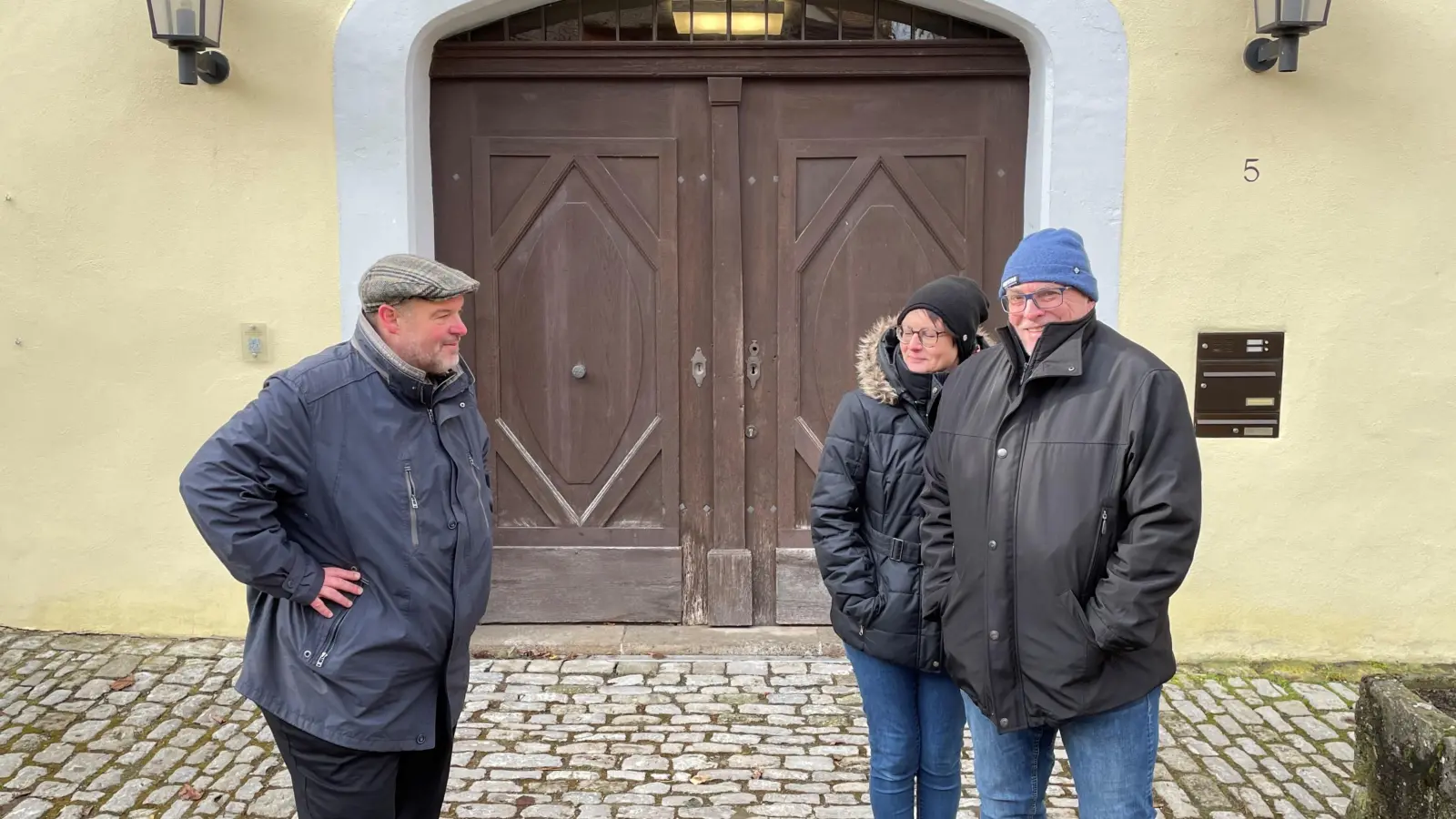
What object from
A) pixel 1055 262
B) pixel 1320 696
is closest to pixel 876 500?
pixel 1055 262

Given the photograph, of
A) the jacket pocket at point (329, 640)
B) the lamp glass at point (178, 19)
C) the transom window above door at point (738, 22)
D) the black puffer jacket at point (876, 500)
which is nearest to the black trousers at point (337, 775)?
the jacket pocket at point (329, 640)

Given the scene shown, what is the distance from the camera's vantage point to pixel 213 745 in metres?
3.76

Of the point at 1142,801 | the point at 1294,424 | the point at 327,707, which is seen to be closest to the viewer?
the point at 327,707

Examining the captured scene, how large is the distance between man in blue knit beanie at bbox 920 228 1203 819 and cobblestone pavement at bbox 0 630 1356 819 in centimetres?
111

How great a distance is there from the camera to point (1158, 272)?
173 inches

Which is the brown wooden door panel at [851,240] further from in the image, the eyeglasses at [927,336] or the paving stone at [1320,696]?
the eyeglasses at [927,336]

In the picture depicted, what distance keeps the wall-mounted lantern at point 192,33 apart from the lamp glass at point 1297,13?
407 cm

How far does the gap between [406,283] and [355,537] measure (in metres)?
0.53

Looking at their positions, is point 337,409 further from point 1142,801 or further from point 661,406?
point 661,406

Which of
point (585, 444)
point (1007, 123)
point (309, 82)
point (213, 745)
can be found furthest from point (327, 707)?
point (1007, 123)

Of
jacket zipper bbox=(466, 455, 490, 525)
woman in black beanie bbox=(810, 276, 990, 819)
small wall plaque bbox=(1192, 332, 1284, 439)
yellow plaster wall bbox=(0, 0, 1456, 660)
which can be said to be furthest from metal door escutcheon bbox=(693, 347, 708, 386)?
jacket zipper bbox=(466, 455, 490, 525)

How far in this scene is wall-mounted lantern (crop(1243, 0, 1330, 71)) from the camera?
13.3 feet

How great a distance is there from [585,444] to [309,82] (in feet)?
6.19

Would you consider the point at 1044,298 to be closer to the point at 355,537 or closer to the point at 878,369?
the point at 878,369
